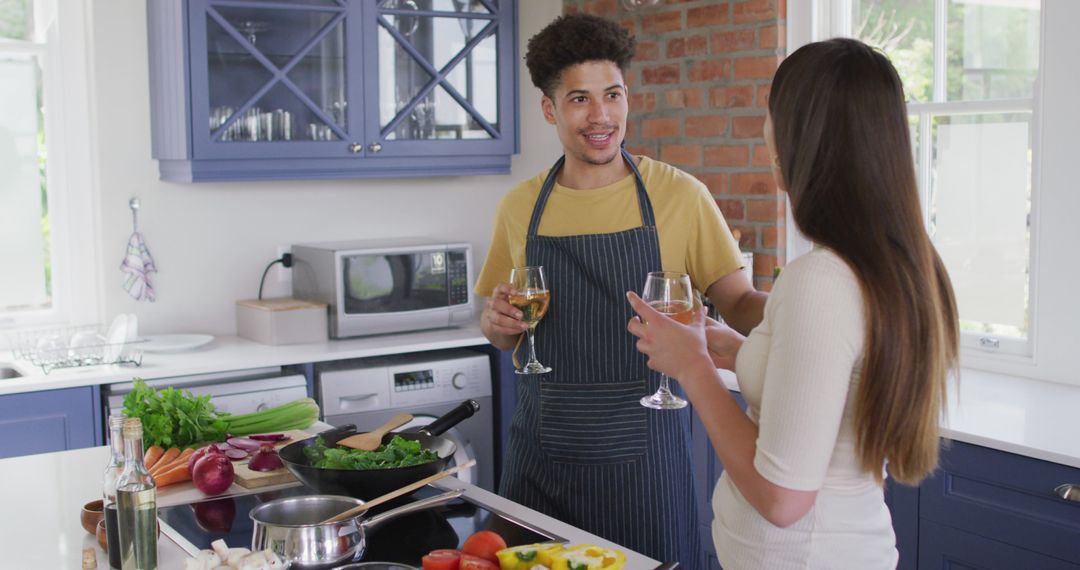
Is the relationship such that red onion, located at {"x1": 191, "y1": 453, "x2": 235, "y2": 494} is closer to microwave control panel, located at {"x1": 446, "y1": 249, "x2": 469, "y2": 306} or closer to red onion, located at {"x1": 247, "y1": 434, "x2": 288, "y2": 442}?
red onion, located at {"x1": 247, "y1": 434, "x2": 288, "y2": 442}

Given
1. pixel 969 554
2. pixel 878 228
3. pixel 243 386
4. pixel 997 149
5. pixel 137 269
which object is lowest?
pixel 969 554

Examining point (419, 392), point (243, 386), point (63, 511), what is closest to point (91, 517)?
point (63, 511)

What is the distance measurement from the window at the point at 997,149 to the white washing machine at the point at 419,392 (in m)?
1.59

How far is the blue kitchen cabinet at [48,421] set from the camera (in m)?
3.12

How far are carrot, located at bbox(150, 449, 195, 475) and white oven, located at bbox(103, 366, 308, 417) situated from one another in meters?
1.22

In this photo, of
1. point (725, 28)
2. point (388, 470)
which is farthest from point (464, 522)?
point (725, 28)

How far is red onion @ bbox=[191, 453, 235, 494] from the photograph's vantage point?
1983 mm

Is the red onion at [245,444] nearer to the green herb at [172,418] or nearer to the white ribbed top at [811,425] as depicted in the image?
the green herb at [172,418]

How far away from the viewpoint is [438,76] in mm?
4109

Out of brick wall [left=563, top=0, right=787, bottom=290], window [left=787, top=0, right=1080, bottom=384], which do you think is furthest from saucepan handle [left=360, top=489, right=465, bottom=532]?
brick wall [left=563, top=0, right=787, bottom=290]

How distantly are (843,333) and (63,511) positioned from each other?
1.39 m

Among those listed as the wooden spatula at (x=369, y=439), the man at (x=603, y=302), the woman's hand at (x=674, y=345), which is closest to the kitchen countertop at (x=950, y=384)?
the woman's hand at (x=674, y=345)

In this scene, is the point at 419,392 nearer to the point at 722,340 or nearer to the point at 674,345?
the point at 722,340

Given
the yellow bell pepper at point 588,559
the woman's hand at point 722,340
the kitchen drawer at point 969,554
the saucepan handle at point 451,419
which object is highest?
the woman's hand at point 722,340
